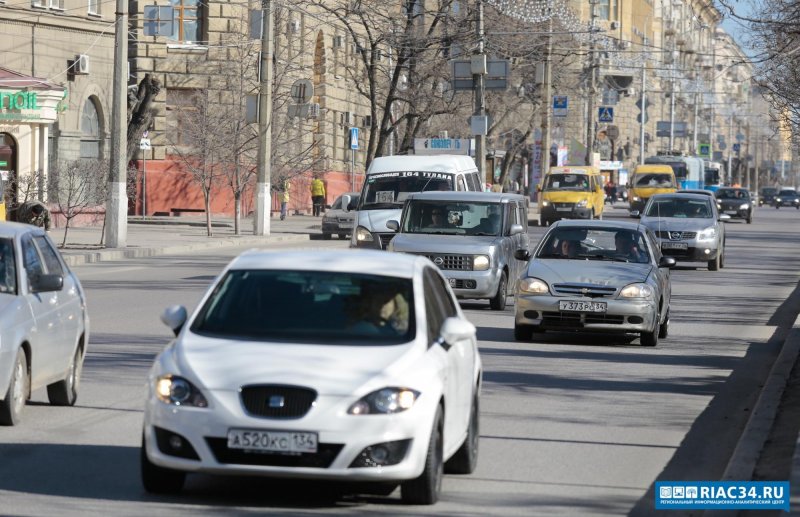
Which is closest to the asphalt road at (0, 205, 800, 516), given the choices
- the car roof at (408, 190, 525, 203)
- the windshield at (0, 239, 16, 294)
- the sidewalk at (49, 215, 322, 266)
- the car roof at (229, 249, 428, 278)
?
the windshield at (0, 239, 16, 294)

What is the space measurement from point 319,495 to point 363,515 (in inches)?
24.6

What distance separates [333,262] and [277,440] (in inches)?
58.9

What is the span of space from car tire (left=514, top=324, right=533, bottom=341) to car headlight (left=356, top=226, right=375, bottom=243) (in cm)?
893

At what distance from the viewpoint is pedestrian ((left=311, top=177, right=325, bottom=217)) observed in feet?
208

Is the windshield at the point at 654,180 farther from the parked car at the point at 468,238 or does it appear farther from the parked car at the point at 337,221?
the parked car at the point at 468,238

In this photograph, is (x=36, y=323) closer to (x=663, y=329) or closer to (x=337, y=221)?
(x=663, y=329)

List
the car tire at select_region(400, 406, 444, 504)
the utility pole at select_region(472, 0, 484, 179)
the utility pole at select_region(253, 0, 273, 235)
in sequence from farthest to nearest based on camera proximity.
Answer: the utility pole at select_region(472, 0, 484, 179)
the utility pole at select_region(253, 0, 273, 235)
the car tire at select_region(400, 406, 444, 504)

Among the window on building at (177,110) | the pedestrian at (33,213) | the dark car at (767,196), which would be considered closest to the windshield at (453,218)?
the pedestrian at (33,213)

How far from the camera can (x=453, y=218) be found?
78.9 feet

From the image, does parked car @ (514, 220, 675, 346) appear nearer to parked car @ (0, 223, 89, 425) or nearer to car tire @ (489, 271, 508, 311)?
car tire @ (489, 271, 508, 311)

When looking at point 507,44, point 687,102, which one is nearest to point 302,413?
point 507,44

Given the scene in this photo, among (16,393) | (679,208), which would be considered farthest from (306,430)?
(679,208)

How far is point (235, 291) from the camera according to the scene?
29.9 feet

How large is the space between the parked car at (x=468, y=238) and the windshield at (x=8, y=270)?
11.6 m
